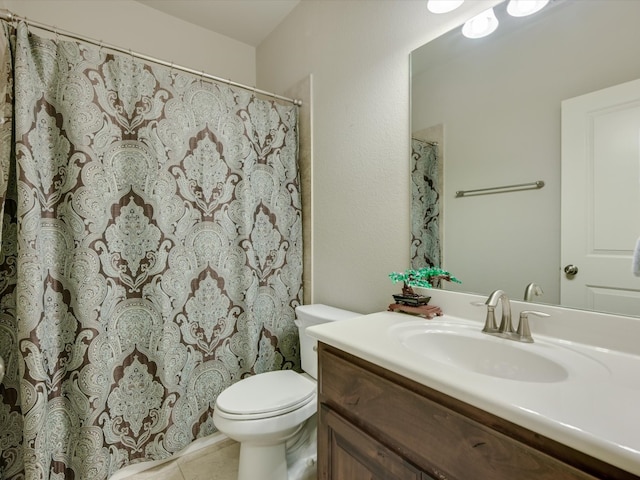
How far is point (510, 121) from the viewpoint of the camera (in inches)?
39.5

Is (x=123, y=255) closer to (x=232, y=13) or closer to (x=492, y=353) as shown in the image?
(x=492, y=353)

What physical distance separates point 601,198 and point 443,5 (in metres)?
0.85

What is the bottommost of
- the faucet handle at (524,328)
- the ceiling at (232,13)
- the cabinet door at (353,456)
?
the cabinet door at (353,456)

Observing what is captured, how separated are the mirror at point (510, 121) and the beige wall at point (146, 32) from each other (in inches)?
63.5

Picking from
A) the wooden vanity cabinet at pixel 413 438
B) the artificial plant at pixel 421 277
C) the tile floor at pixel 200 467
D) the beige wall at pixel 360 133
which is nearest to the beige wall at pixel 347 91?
the beige wall at pixel 360 133

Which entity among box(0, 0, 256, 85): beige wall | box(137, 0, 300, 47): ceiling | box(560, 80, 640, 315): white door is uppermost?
box(137, 0, 300, 47): ceiling

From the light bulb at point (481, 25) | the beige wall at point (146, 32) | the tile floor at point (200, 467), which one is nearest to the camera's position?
the light bulb at point (481, 25)

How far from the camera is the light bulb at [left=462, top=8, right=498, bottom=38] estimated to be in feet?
3.35

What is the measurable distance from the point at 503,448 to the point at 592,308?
1.81 ft

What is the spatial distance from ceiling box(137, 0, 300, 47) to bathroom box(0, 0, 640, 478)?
0.06 meters

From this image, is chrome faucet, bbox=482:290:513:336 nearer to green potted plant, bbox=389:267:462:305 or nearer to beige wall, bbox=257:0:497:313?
green potted plant, bbox=389:267:462:305

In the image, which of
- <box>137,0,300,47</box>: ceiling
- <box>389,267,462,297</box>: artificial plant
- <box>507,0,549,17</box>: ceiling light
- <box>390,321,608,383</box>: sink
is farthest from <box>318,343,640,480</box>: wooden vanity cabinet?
<box>137,0,300,47</box>: ceiling

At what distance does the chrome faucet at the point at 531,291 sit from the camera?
3.04ft

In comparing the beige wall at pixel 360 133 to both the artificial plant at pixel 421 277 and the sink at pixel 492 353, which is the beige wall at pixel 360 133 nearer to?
the artificial plant at pixel 421 277
